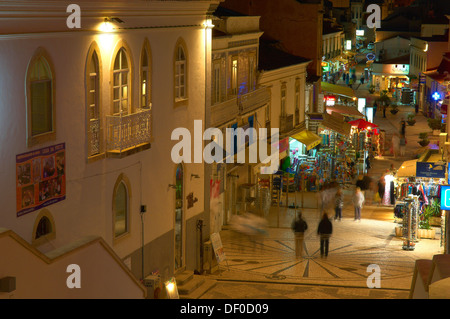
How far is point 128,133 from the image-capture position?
57.7ft

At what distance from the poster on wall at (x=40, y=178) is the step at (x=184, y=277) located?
19.8 ft

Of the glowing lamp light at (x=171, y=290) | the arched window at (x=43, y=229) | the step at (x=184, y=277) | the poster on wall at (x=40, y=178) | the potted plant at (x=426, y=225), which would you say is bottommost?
the potted plant at (x=426, y=225)

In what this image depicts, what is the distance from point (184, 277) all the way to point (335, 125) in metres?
23.6

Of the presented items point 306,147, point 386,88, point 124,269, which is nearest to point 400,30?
point 386,88

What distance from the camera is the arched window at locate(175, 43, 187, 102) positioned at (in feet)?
68.5

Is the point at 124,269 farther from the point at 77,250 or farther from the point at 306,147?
the point at 306,147

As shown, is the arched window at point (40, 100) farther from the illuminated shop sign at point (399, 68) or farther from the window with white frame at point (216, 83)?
the illuminated shop sign at point (399, 68)

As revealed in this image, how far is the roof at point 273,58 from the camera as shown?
35188mm

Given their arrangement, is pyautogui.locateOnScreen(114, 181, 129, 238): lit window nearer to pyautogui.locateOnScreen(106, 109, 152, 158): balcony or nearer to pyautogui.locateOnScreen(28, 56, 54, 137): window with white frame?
pyautogui.locateOnScreen(106, 109, 152, 158): balcony

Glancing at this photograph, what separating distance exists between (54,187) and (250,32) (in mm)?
16929

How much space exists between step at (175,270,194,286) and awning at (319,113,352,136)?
2151 cm

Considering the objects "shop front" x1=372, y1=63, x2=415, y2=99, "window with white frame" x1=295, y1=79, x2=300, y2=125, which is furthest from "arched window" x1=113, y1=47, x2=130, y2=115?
"shop front" x1=372, y1=63, x2=415, y2=99

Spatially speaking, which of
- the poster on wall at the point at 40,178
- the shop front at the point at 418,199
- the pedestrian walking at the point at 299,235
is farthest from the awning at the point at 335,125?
the poster on wall at the point at 40,178

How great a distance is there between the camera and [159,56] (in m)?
19.5
